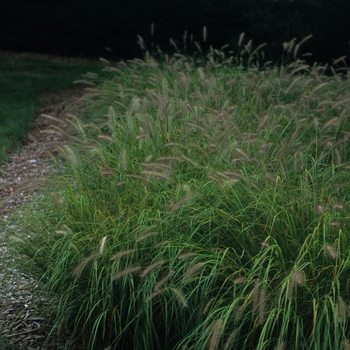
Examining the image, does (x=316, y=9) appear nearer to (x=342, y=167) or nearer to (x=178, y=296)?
(x=342, y=167)

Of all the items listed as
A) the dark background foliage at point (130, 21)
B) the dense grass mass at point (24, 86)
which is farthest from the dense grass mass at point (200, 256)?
the dark background foliage at point (130, 21)

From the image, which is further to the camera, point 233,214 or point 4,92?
point 4,92

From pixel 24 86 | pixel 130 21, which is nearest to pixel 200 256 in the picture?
pixel 24 86

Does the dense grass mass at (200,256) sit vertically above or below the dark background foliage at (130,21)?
above

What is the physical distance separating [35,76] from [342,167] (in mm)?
9096

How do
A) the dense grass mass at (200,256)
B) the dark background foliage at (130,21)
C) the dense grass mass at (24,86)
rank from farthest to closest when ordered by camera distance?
the dark background foliage at (130,21) < the dense grass mass at (24,86) < the dense grass mass at (200,256)

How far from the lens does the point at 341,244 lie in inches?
135

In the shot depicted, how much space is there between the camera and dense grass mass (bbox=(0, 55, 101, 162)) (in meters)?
8.84

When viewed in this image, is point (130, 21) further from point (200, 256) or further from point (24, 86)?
point (200, 256)

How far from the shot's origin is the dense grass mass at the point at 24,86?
29.0 ft

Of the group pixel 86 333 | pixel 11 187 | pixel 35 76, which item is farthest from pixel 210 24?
pixel 86 333

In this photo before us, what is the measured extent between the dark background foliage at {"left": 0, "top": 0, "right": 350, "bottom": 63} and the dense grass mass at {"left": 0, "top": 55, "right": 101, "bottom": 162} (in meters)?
0.69

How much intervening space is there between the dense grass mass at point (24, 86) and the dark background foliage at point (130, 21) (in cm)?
69

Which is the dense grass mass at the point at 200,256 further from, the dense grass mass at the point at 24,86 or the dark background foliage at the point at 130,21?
the dark background foliage at the point at 130,21
